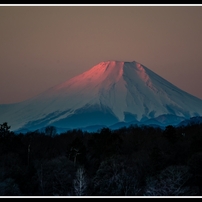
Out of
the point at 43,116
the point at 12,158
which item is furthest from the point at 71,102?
the point at 12,158

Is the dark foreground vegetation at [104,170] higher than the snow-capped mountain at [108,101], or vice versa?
the snow-capped mountain at [108,101]

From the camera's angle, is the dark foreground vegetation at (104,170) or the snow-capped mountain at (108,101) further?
the snow-capped mountain at (108,101)

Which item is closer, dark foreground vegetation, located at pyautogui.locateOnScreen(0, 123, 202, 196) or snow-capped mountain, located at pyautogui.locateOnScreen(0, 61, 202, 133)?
dark foreground vegetation, located at pyautogui.locateOnScreen(0, 123, 202, 196)

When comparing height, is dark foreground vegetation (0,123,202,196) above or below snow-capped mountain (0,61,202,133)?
below

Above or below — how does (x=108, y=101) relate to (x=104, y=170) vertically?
above
